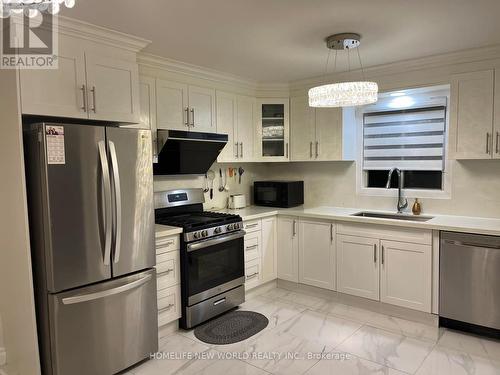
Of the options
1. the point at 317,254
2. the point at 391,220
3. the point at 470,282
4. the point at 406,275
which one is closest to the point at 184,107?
the point at 317,254

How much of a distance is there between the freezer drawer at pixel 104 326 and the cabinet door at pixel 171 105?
1.37 metres

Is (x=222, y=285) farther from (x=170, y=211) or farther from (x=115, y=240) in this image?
(x=115, y=240)

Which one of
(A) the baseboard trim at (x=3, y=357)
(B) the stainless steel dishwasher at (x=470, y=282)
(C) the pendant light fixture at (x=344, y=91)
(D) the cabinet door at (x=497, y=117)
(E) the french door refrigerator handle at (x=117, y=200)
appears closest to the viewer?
(E) the french door refrigerator handle at (x=117, y=200)

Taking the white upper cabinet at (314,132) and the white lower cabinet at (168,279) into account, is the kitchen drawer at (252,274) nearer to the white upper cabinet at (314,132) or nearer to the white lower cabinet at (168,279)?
the white lower cabinet at (168,279)

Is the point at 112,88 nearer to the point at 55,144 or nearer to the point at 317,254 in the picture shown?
the point at 55,144

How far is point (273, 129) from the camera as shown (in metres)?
4.21

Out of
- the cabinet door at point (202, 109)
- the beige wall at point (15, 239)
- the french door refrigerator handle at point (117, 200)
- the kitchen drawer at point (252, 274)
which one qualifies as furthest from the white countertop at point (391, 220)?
the beige wall at point (15, 239)

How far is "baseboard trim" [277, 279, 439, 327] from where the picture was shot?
305cm

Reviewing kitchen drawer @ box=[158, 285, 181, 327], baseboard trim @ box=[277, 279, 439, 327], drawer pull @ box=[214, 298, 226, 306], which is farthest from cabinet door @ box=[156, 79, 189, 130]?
baseboard trim @ box=[277, 279, 439, 327]

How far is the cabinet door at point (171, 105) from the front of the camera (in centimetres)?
314

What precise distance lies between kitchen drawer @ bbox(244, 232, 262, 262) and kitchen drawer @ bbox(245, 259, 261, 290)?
5 cm

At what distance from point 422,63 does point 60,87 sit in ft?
9.83

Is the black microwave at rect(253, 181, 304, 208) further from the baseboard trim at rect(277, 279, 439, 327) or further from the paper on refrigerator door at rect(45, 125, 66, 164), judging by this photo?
the paper on refrigerator door at rect(45, 125, 66, 164)

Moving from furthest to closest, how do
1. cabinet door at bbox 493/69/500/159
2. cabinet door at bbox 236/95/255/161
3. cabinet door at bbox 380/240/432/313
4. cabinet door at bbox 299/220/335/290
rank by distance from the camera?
cabinet door at bbox 236/95/255/161, cabinet door at bbox 299/220/335/290, cabinet door at bbox 380/240/432/313, cabinet door at bbox 493/69/500/159
